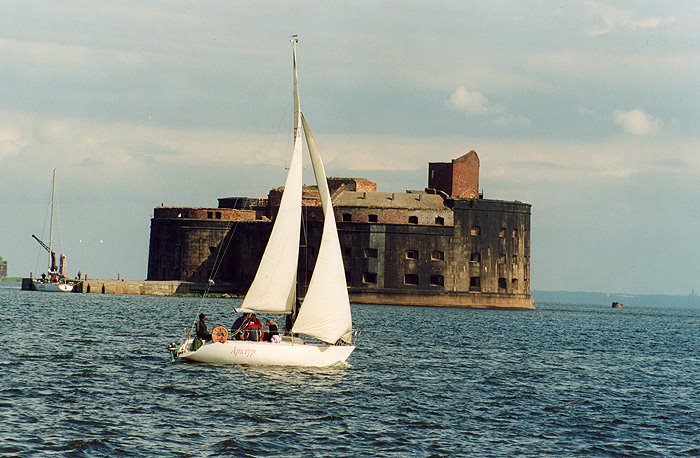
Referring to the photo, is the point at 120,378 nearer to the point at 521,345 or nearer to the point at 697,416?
the point at 697,416

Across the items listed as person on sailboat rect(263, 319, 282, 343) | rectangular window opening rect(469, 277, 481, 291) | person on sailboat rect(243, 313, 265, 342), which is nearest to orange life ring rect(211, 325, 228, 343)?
person on sailboat rect(243, 313, 265, 342)

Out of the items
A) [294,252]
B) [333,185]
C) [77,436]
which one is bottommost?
[77,436]

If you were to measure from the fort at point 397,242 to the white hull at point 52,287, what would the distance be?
26.5 ft

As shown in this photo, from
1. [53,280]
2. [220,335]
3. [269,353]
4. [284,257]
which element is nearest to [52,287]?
[53,280]

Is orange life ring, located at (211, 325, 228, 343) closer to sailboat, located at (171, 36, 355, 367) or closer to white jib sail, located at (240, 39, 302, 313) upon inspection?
sailboat, located at (171, 36, 355, 367)

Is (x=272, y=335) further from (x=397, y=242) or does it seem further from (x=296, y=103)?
(x=397, y=242)

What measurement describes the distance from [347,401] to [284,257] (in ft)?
26.5

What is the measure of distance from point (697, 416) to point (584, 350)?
86.5ft

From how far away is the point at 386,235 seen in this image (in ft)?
339

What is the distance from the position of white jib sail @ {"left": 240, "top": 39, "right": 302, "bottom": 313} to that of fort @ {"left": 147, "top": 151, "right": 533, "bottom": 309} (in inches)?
2238

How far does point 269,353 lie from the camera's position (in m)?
37.9

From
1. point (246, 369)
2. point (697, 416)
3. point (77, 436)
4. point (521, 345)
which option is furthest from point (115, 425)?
point (521, 345)

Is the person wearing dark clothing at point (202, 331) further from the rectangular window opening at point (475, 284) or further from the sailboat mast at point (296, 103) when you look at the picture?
the rectangular window opening at point (475, 284)

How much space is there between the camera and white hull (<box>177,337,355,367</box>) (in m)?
37.9
